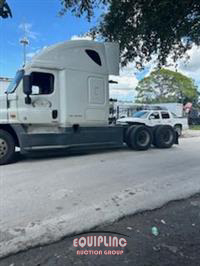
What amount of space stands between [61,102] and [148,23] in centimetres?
445

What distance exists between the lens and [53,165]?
24.5 ft

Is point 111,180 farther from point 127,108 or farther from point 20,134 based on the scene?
point 127,108

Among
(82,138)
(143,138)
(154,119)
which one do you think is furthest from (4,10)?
(154,119)

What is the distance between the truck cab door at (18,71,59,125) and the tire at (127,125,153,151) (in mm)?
3361

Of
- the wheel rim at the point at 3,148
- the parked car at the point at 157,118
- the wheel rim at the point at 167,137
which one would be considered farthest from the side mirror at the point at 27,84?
the parked car at the point at 157,118

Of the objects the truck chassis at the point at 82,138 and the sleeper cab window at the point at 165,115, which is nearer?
the truck chassis at the point at 82,138

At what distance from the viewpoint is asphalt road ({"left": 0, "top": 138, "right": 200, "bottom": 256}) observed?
11.2 ft

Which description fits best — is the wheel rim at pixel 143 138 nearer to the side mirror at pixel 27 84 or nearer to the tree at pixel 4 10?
the side mirror at pixel 27 84

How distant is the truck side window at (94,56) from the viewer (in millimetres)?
8734

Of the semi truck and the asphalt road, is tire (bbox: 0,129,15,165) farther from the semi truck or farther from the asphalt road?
the asphalt road

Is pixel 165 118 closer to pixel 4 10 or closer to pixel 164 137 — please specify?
pixel 164 137

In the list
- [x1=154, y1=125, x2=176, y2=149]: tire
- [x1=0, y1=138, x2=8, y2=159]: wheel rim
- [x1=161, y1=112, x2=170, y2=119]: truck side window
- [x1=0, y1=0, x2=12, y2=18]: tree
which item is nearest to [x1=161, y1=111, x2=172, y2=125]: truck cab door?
[x1=161, y1=112, x2=170, y2=119]: truck side window

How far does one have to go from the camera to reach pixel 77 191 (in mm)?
4984

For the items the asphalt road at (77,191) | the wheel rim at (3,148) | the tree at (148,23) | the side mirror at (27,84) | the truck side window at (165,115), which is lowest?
the asphalt road at (77,191)
